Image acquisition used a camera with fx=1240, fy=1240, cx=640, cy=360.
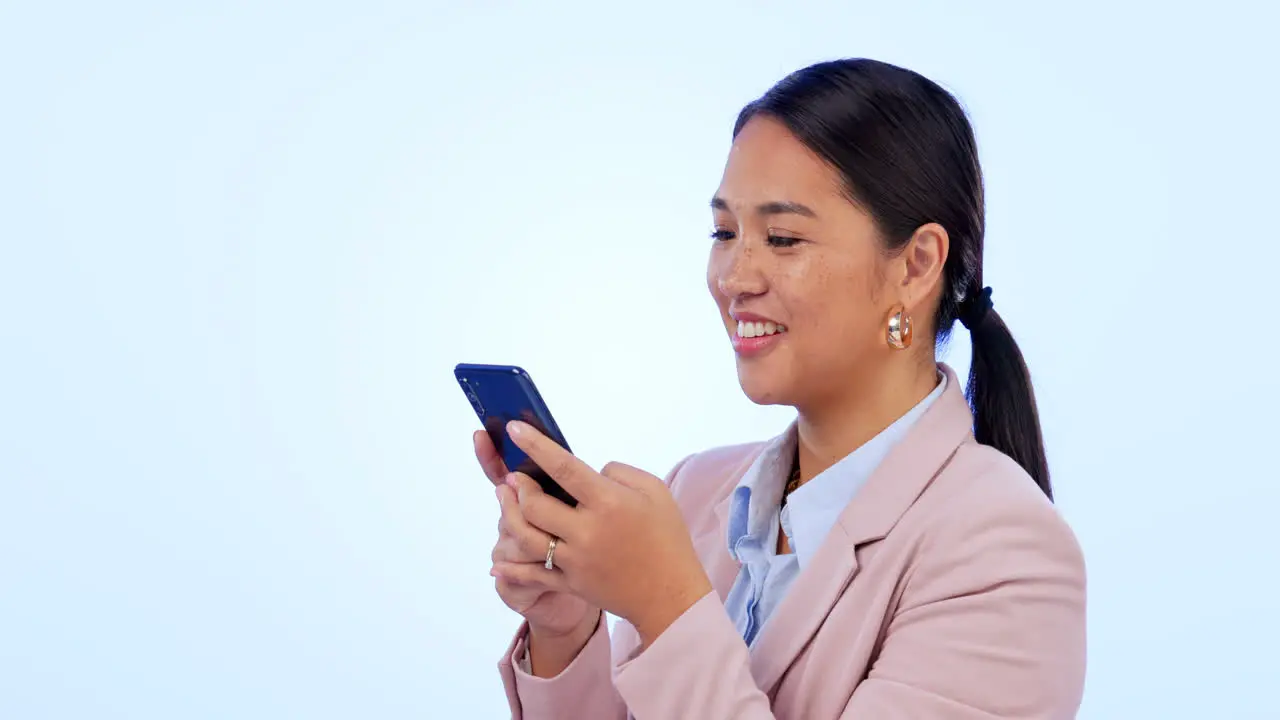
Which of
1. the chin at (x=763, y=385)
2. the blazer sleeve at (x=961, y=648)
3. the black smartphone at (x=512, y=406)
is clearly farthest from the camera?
the chin at (x=763, y=385)

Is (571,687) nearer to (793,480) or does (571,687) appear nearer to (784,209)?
(793,480)

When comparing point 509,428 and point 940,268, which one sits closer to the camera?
point 509,428

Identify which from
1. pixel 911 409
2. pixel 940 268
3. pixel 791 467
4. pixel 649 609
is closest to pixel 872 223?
pixel 940 268

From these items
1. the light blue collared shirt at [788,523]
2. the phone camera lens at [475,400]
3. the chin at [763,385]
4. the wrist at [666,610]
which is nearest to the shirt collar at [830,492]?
the light blue collared shirt at [788,523]

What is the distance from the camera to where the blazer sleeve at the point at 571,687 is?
1.40 meters

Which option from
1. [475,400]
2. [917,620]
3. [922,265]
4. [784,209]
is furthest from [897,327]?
[475,400]

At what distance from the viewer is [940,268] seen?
52.6 inches

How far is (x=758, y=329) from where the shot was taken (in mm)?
1314

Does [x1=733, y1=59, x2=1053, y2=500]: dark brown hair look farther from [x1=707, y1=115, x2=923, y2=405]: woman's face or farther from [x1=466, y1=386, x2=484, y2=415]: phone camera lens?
[x1=466, y1=386, x2=484, y2=415]: phone camera lens

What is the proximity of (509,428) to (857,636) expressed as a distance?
39 centimetres

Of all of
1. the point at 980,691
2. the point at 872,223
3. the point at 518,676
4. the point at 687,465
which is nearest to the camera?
the point at 980,691

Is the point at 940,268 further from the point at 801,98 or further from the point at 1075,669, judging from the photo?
the point at 1075,669

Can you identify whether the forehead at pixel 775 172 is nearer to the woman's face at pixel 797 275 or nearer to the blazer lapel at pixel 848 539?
the woman's face at pixel 797 275

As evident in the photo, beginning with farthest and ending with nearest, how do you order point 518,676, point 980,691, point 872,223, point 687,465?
1. point 687,465
2. point 518,676
3. point 872,223
4. point 980,691
